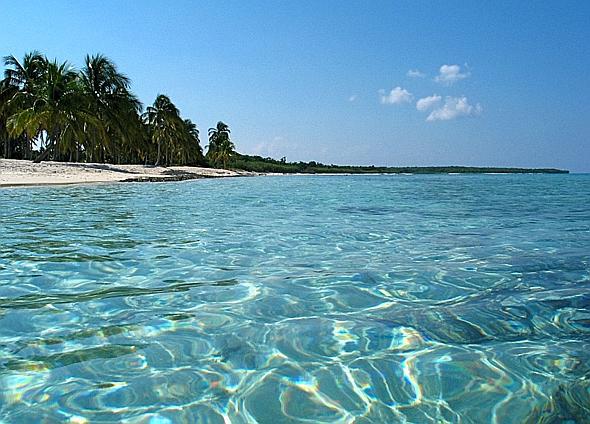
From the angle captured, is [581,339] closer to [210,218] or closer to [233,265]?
[233,265]

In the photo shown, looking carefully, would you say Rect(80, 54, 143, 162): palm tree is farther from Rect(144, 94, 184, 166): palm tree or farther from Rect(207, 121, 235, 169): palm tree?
Rect(207, 121, 235, 169): palm tree

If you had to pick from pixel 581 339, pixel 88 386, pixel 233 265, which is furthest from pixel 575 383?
pixel 233 265

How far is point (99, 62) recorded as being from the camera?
126ft

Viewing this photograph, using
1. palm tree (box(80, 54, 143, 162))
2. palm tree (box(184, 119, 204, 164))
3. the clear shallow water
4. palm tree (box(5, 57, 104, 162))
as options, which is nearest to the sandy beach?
palm tree (box(5, 57, 104, 162))

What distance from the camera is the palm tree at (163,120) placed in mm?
50875

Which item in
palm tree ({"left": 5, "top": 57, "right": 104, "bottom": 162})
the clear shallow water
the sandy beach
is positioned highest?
palm tree ({"left": 5, "top": 57, "right": 104, "bottom": 162})

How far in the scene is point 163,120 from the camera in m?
51.1

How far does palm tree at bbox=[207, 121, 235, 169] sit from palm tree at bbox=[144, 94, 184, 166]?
1727 centimetres

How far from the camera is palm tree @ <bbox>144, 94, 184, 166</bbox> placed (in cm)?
5088

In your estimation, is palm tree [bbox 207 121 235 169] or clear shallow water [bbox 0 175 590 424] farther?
palm tree [bbox 207 121 235 169]

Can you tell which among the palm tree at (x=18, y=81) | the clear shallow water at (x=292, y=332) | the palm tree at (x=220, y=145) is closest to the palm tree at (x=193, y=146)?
the palm tree at (x=220, y=145)

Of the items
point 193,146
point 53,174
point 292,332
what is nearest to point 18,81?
point 53,174

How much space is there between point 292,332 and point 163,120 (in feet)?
168

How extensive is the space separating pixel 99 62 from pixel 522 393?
41.8 meters
